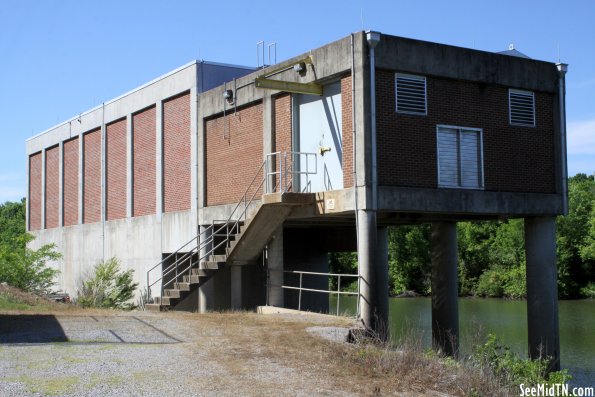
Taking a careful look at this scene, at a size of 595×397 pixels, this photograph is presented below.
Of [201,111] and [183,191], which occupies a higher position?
[201,111]

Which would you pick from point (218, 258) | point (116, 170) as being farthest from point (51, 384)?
point (116, 170)

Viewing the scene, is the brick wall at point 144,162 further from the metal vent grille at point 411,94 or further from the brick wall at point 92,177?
the metal vent grille at point 411,94

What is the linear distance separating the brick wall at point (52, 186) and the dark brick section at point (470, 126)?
91.0 ft

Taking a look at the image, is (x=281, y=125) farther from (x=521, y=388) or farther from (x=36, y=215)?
(x=36, y=215)

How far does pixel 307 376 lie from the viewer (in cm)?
1387

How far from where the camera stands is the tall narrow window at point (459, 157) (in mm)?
23969

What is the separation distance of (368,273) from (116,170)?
65.2ft

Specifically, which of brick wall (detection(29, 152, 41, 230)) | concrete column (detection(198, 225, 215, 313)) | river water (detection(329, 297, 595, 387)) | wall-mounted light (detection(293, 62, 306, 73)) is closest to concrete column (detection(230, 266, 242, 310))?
concrete column (detection(198, 225, 215, 313))

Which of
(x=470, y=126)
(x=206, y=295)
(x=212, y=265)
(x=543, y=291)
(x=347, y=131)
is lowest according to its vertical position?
(x=206, y=295)

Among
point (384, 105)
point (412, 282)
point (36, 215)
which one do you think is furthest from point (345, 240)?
point (412, 282)

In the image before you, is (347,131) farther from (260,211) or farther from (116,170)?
(116,170)

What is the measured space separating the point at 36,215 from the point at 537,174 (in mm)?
33664

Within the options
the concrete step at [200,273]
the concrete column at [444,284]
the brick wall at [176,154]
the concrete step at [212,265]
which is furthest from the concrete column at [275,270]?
the concrete column at [444,284]

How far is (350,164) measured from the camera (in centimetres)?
2291
